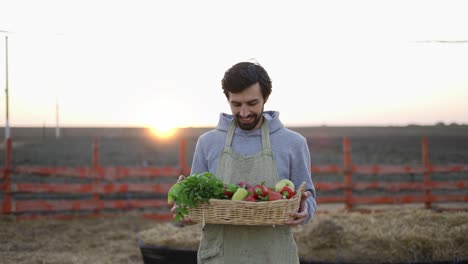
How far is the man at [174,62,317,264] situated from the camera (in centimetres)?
264

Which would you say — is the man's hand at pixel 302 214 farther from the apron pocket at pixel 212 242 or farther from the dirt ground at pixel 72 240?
the dirt ground at pixel 72 240

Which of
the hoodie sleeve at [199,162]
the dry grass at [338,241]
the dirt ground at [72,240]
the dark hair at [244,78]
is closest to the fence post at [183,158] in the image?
the dirt ground at [72,240]

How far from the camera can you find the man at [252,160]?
2639mm

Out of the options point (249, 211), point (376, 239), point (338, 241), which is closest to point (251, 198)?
point (249, 211)

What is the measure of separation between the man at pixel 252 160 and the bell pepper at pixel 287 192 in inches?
3.5

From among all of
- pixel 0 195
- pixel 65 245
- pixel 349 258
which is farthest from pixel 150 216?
pixel 0 195

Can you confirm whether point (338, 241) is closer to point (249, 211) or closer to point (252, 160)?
point (252, 160)

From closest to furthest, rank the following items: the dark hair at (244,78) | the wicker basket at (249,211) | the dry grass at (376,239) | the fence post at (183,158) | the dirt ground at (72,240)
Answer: the wicker basket at (249,211) < the dark hair at (244,78) < the dry grass at (376,239) < the dirt ground at (72,240) < the fence post at (183,158)

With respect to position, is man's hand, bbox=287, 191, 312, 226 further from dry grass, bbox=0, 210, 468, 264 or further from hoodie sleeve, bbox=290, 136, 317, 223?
dry grass, bbox=0, 210, 468, 264

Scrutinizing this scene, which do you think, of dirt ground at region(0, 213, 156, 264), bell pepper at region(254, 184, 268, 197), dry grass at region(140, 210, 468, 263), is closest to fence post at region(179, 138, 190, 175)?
dirt ground at region(0, 213, 156, 264)

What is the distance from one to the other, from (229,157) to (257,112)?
0.27 m

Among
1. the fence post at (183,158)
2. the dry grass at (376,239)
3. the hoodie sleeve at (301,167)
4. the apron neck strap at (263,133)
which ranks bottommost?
the dry grass at (376,239)

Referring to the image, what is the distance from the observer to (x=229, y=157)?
2764mm

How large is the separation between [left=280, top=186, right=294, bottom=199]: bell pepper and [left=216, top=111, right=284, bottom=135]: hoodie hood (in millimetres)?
333
